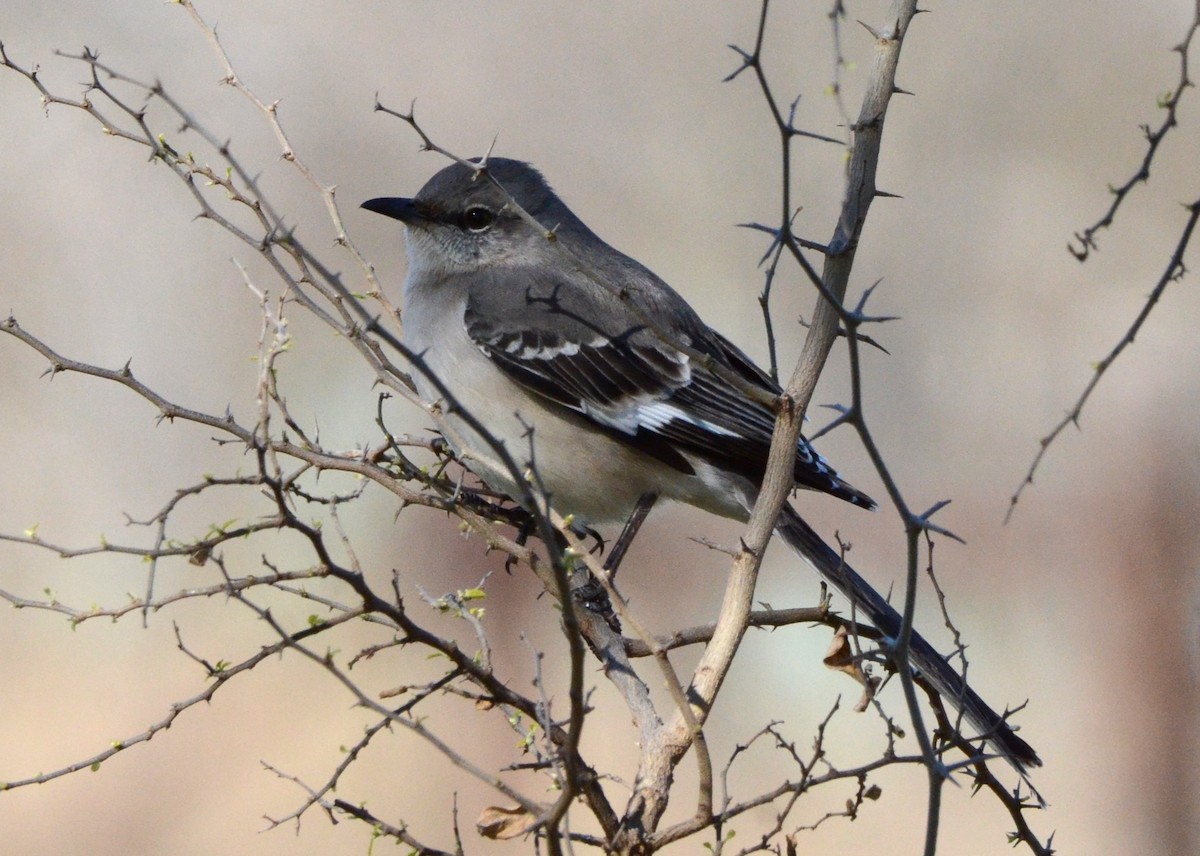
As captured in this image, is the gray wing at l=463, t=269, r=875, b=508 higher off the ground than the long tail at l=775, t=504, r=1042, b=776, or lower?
higher

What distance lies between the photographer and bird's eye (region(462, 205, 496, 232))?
13.9 ft

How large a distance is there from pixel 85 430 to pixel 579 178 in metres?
2.42

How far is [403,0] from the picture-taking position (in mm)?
6219

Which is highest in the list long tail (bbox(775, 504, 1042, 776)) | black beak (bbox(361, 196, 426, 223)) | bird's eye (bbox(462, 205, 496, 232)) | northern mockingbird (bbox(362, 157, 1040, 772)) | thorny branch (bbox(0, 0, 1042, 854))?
bird's eye (bbox(462, 205, 496, 232))

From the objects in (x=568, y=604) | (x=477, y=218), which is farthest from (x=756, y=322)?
(x=568, y=604)

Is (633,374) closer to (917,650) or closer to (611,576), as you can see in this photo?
(611,576)

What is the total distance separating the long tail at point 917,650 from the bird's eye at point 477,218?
1.38m

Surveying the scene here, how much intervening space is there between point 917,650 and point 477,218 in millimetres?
1988

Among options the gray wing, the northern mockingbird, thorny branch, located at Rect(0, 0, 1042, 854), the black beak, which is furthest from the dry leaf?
the black beak

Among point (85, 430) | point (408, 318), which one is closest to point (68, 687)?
point (85, 430)

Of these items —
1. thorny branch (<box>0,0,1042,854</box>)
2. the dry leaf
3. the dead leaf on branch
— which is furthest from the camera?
the dead leaf on branch

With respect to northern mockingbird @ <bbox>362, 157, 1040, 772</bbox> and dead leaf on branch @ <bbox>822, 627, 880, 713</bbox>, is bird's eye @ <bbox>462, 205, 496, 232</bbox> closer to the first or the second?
northern mockingbird @ <bbox>362, 157, 1040, 772</bbox>

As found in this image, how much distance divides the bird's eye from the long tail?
138 centimetres

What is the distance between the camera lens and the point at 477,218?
425 centimetres
